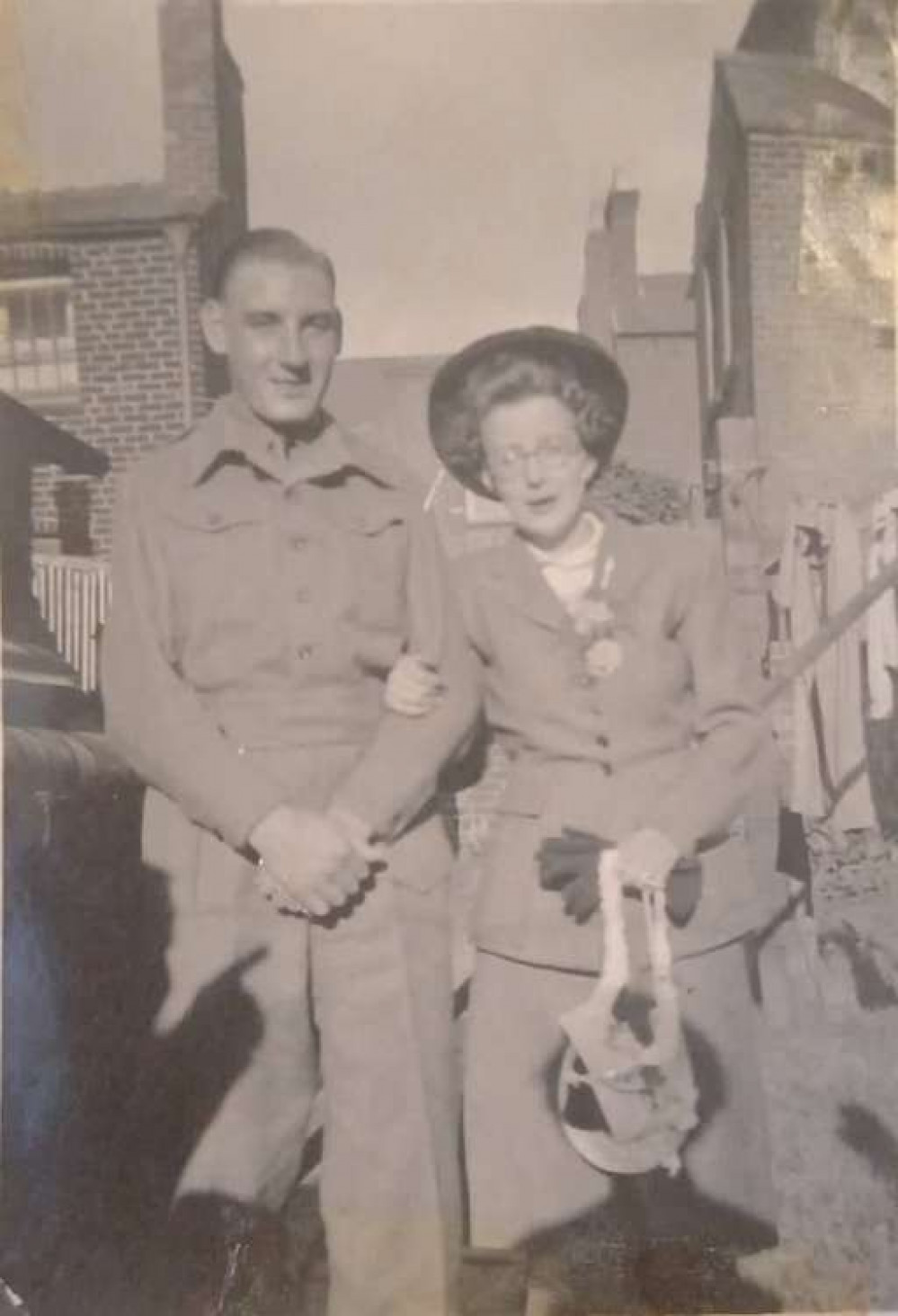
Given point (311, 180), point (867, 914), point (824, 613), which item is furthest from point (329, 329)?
point (867, 914)

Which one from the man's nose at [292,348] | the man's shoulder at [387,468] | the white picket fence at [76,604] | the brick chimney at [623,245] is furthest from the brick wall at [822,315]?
the white picket fence at [76,604]

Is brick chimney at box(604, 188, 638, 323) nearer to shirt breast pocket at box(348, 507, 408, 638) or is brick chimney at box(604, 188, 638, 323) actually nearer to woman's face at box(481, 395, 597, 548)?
woman's face at box(481, 395, 597, 548)

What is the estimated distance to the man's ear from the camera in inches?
50.4

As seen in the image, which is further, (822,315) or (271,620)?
(822,315)

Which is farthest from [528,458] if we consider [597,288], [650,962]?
[650,962]

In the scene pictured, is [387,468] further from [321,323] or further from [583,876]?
[583,876]

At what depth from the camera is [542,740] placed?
1274mm

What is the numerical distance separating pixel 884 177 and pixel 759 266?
0.18 m

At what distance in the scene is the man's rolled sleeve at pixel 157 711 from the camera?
3.99 ft

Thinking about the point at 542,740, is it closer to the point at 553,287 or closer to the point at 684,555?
the point at 684,555

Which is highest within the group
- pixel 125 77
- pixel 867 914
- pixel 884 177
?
pixel 125 77

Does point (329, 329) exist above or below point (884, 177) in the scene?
below

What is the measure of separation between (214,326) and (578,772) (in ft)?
1.99

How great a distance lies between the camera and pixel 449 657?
1271 mm
